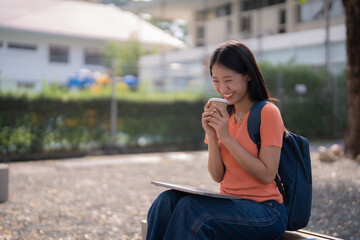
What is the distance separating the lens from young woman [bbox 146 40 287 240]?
2.10m

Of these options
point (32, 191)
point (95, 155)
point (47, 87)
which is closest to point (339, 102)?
point (95, 155)

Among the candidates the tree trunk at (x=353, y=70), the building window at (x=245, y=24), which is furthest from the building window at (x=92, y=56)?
the tree trunk at (x=353, y=70)

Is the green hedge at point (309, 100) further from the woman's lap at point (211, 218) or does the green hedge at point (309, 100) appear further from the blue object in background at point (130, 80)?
the woman's lap at point (211, 218)

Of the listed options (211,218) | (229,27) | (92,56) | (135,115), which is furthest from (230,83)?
(229,27)

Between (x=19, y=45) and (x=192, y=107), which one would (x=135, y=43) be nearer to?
(x=19, y=45)

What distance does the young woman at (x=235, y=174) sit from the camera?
6.89 feet

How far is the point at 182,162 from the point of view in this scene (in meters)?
9.30

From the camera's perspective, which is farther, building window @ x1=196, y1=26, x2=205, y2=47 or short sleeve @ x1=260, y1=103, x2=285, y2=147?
building window @ x1=196, y1=26, x2=205, y2=47

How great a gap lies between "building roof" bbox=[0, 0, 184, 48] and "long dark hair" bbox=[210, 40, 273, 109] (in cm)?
2239

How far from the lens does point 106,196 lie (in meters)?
5.88

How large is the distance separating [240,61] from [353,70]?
6195 millimetres

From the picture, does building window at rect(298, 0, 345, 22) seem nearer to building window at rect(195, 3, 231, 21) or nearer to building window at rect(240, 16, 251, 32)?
building window at rect(240, 16, 251, 32)

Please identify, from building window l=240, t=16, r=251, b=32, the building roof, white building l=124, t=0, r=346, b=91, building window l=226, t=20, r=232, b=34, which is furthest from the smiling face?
building window l=226, t=20, r=232, b=34

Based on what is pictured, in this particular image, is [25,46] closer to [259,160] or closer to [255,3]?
[255,3]
